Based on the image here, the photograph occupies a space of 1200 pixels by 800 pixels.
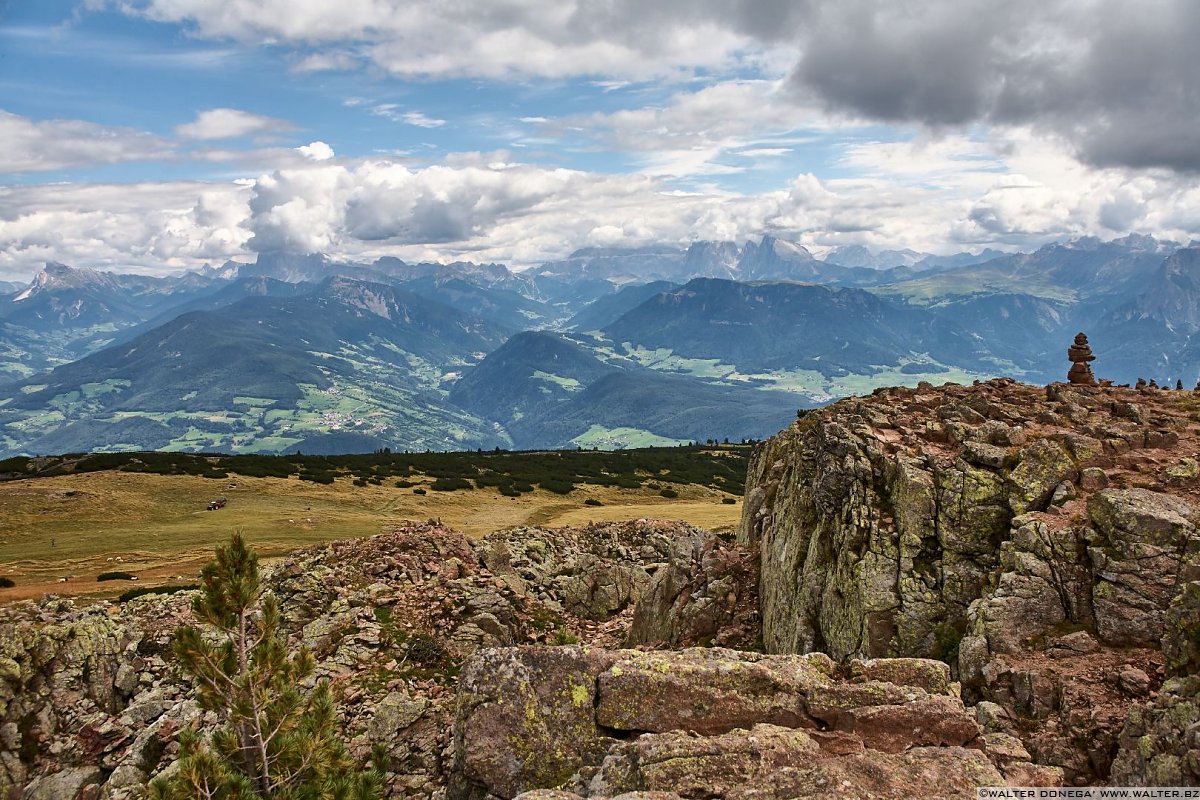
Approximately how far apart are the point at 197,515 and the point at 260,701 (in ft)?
187

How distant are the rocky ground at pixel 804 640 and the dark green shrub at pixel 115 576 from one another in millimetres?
11437

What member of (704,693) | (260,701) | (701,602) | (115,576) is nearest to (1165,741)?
(704,693)

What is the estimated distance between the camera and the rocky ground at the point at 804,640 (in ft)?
33.8

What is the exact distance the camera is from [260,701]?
13758 millimetres

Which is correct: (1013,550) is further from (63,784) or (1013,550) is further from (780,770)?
(63,784)

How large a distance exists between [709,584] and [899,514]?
8513mm

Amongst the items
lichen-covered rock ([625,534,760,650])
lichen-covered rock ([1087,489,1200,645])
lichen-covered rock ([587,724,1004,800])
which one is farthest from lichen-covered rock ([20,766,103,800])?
lichen-covered rock ([1087,489,1200,645])

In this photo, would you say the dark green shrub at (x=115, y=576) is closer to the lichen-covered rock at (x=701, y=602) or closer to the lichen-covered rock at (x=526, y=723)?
the lichen-covered rock at (x=701, y=602)

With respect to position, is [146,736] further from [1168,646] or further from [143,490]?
[143,490]

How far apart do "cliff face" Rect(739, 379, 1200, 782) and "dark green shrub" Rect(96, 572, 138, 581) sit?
37564 mm

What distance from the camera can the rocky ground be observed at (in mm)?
10305

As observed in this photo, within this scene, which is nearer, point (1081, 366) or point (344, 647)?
point (344, 647)

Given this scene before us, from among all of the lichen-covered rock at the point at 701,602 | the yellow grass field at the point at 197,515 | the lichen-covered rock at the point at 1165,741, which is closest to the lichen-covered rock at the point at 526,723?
the lichen-covered rock at the point at 1165,741

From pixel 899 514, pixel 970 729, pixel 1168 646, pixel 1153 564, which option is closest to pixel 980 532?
pixel 899 514
